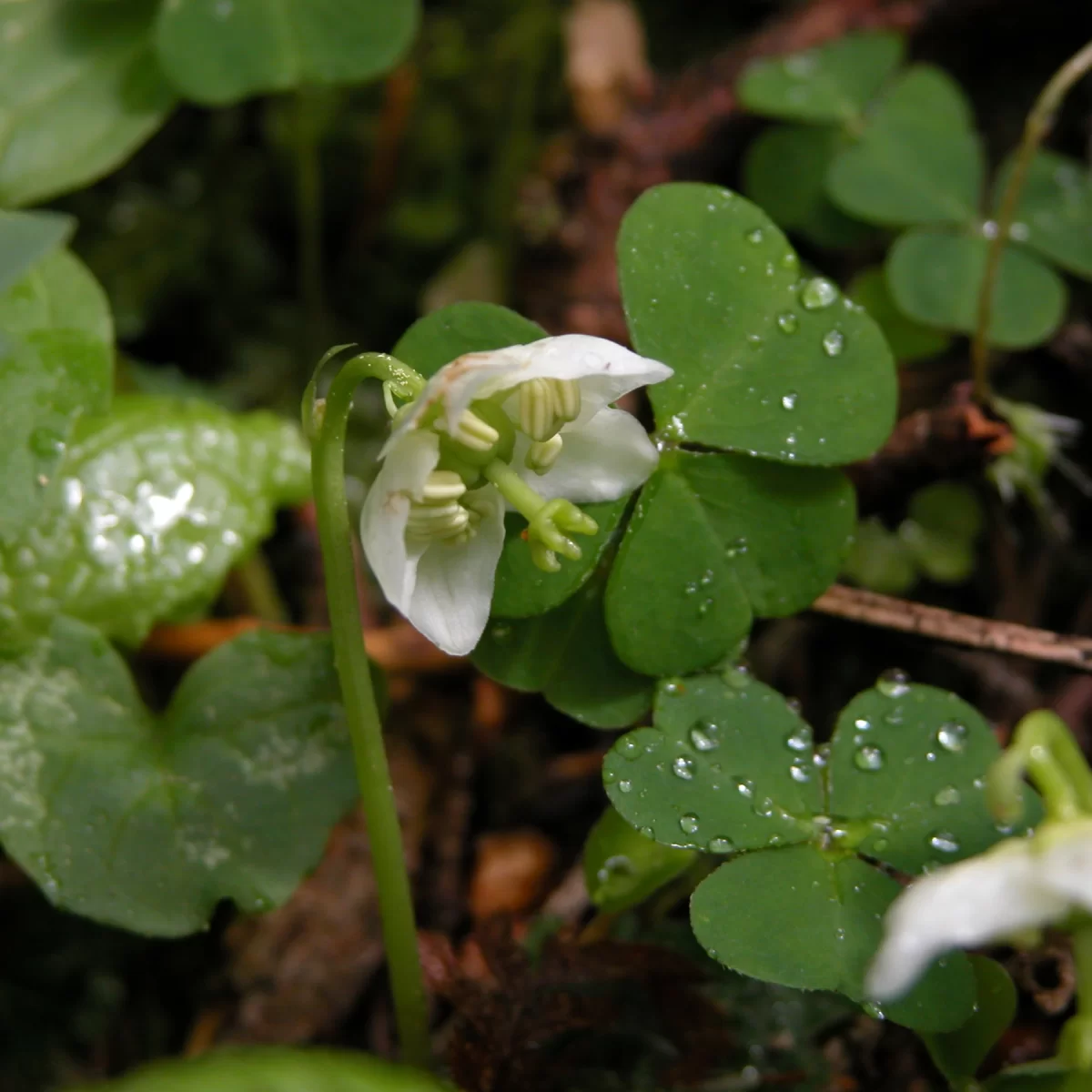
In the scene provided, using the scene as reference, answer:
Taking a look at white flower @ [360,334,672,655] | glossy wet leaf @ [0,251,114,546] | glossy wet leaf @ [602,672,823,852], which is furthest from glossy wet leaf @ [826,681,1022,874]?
glossy wet leaf @ [0,251,114,546]

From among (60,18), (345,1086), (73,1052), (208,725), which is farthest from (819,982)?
(60,18)

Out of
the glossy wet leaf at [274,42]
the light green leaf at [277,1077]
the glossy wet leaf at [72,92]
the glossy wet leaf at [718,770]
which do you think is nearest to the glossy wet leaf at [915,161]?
the glossy wet leaf at [274,42]

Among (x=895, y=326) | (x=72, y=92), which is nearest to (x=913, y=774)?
(x=895, y=326)

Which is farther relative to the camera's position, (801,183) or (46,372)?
(801,183)

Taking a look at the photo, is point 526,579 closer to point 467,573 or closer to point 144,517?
point 467,573

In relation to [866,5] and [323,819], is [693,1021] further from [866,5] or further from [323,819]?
[866,5]

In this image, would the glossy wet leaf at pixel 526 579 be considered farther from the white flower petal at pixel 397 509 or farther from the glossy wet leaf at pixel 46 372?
the glossy wet leaf at pixel 46 372
